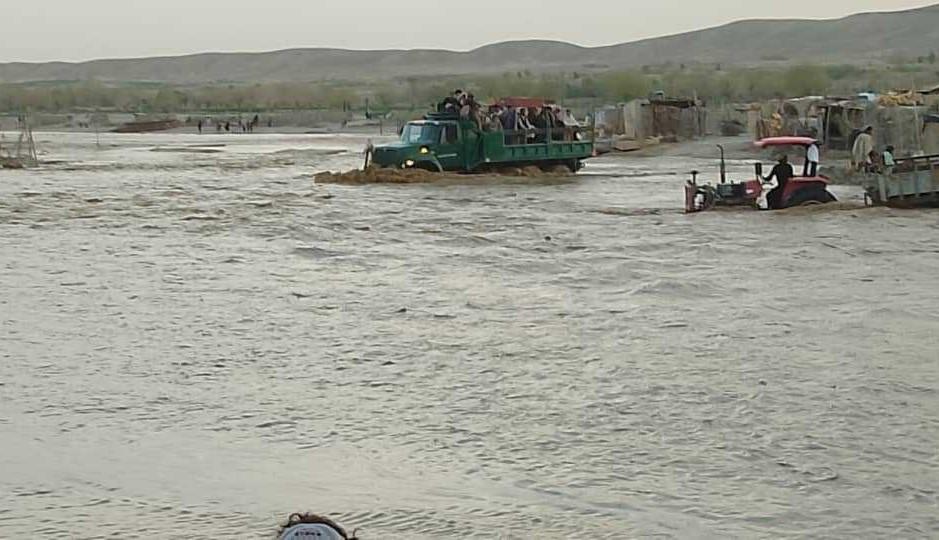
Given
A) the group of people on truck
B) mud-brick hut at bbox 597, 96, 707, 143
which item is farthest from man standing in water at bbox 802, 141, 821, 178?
mud-brick hut at bbox 597, 96, 707, 143

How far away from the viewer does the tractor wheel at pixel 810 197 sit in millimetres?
23459

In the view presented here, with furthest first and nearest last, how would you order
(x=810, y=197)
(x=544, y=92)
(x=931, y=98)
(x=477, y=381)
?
(x=544, y=92), (x=931, y=98), (x=810, y=197), (x=477, y=381)

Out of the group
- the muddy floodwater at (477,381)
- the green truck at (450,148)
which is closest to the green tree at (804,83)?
the green truck at (450,148)

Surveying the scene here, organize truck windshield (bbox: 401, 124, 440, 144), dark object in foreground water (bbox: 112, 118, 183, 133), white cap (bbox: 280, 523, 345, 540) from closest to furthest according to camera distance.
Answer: white cap (bbox: 280, 523, 345, 540) < truck windshield (bbox: 401, 124, 440, 144) < dark object in foreground water (bbox: 112, 118, 183, 133)

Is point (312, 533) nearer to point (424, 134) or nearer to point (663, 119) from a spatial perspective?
point (424, 134)

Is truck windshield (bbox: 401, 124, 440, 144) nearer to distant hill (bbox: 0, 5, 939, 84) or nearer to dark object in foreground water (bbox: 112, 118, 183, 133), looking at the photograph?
dark object in foreground water (bbox: 112, 118, 183, 133)

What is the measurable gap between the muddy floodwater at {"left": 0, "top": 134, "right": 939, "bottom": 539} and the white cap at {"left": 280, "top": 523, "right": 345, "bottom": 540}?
171cm

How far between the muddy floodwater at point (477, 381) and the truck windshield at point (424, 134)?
1118 centimetres

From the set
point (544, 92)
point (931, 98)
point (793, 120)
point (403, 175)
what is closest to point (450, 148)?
point (403, 175)

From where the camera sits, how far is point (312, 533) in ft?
17.5

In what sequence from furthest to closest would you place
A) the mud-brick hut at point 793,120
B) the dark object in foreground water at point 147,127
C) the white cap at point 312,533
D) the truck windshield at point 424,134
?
the dark object in foreground water at point 147,127, the mud-brick hut at point 793,120, the truck windshield at point 424,134, the white cap at point 312,533

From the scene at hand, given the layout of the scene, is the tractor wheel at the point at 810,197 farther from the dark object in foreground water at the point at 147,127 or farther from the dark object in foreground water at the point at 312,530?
the dark object in foreground water at the point at 147,127

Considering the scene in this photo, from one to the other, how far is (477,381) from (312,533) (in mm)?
5332

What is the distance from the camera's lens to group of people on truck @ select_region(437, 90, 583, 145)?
33.2 meters
